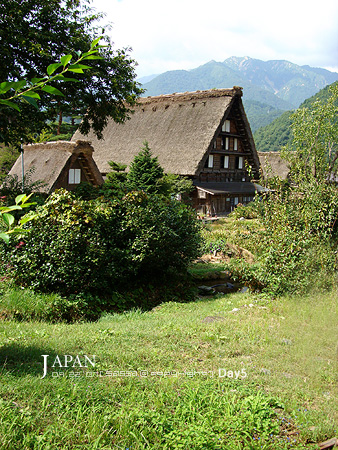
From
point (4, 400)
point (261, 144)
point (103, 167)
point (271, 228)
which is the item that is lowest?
point (4, 400)

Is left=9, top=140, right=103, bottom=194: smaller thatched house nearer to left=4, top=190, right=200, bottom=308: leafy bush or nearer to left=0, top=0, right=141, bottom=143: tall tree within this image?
left=0, top=0, right=141, bottom=143: tall tree

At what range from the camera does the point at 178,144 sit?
2645 cm

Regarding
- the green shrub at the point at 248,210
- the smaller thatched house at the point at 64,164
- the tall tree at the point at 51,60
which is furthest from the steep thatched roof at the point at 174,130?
the tall tree at the point at 51,60

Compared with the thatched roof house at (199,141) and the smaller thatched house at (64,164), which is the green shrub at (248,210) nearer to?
the thatched roof house at (199,141)

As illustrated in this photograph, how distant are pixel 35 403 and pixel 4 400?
250 mm

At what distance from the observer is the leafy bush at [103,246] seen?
714cm

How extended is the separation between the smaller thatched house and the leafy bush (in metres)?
9.51

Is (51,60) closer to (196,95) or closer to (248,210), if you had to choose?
→ (248,210)

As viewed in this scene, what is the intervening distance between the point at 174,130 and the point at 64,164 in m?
11.9

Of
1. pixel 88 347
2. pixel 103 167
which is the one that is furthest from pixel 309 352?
pixel 103 167

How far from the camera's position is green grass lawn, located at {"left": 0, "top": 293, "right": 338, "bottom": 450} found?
296cm

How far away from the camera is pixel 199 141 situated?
83.8 feet

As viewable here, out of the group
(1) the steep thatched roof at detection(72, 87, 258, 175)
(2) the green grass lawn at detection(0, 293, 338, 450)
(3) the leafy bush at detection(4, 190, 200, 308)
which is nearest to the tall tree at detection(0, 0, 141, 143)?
(3) the leafy bush at detection(4, 190, 200, 308)

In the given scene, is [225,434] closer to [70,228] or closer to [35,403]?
[35,403]
